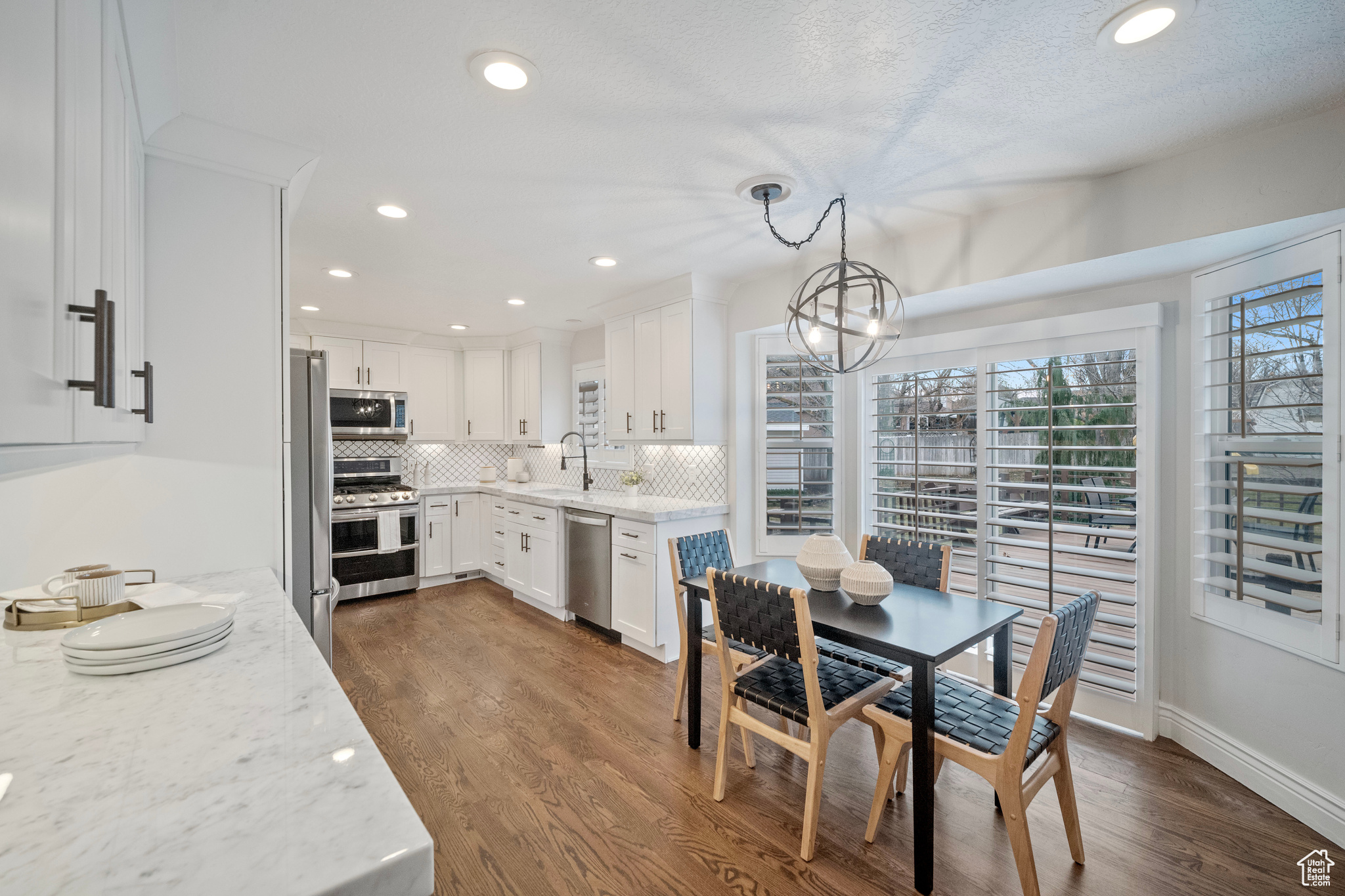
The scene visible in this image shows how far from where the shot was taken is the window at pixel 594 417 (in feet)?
16.9

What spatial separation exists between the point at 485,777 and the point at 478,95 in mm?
2494

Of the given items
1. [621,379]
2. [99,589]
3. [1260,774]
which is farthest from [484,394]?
[1260,774]

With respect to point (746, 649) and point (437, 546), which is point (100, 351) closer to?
point (746, 649)

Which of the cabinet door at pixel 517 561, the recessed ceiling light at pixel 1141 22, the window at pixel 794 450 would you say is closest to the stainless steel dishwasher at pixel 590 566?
the cabinet door at pixel 517 561

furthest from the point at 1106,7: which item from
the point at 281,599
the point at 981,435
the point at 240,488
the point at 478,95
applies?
the point at 240,488

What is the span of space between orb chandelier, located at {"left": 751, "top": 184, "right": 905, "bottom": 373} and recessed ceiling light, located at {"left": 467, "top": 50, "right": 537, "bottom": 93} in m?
1.02

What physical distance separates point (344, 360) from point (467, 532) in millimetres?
1900

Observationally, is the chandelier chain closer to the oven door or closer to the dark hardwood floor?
the dark hardwood floor

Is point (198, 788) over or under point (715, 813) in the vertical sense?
over

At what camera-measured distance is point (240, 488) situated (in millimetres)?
1977

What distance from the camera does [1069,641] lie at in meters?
1.66

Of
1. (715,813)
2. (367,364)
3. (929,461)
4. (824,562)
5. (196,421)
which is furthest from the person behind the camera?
(367,364)

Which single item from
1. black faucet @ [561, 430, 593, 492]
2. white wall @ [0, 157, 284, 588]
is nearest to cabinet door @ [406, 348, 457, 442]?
black faucet @ [561, 430, 593, 492]

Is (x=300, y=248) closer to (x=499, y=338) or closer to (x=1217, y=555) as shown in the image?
(x=499, y=338)
